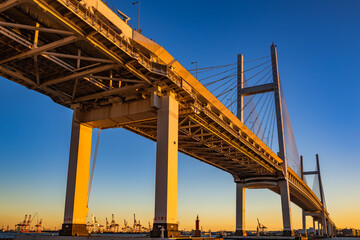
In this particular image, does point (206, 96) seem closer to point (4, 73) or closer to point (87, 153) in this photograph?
point (87, 153)

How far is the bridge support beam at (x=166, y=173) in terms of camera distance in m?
23.8

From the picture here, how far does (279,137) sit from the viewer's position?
6606 cm

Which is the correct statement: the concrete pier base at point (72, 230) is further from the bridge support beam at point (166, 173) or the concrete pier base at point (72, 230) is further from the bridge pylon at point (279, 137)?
the bridge pylon at point (279, 137)

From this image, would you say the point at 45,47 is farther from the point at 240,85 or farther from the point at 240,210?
the point at 240,210

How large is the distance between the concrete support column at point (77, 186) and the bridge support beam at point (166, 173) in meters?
7.27

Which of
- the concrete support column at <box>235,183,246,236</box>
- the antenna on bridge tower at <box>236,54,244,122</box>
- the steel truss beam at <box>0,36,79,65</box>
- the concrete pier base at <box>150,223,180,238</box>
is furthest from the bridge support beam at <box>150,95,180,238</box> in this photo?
the concrete support column at <box>235,183,246,236</box>

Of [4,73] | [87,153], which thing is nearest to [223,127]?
[87,153]

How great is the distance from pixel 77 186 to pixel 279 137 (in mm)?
46237

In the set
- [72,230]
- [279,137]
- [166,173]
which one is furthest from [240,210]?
[166,173]

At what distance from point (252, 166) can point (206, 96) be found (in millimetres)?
31534

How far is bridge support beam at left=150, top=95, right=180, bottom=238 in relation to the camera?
23.8 metres

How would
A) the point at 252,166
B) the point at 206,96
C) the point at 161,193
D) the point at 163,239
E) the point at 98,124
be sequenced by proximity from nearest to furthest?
1. the point at 163,239
2. the point at 161,193
3. the point at 98,124
4. the point at 206,96
5. the point at 252,166

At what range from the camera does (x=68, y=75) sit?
25.4 metres

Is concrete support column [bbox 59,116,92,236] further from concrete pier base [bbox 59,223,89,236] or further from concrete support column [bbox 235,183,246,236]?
concrete support column [bbox 235,183,246,236]
